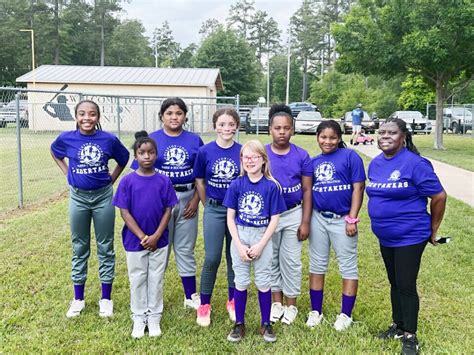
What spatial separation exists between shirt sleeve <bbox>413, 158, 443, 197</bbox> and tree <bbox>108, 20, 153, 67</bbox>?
192 ft

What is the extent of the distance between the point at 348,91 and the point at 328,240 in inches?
1589

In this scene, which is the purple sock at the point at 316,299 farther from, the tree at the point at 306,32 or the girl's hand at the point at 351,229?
the tree at the point at 306,32

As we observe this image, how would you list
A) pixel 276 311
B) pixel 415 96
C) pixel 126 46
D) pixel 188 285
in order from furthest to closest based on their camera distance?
pixel 126 46, pixel 415 96, pixel 188 285, pixel 276 311

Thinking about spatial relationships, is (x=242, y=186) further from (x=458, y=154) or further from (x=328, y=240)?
(x=458, y=154)

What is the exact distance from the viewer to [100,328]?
3574 mm

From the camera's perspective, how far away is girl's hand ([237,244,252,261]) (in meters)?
3.32

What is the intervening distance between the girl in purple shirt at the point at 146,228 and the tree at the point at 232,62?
127 ft

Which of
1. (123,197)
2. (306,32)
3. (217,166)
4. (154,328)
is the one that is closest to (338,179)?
(217,166)

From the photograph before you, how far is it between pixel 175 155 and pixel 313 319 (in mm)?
1703

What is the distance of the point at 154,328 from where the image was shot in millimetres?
3500

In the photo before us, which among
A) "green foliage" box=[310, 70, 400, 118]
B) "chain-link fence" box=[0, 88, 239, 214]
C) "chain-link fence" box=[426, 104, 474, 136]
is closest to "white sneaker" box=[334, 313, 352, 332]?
"chain-link fence" box=[0, 88, 239, 214]

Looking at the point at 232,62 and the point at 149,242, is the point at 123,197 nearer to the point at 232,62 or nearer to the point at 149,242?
the point at 149,242

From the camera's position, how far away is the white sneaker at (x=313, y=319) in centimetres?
364

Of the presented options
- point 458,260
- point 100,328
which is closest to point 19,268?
point 100,328
